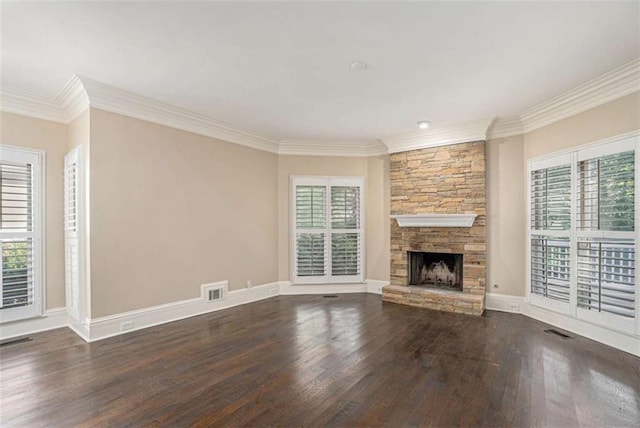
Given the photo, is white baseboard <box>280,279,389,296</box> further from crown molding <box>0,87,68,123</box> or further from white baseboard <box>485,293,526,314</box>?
crown molding <box>0,87,68,123</box>

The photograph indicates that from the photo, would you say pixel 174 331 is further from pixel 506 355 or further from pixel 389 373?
pixel 506 355

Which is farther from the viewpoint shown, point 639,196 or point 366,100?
point 366,100

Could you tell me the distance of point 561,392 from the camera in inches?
102

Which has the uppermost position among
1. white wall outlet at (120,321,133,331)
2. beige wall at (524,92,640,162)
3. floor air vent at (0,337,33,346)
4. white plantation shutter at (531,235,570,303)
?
beige wall at (524,92,640,162)

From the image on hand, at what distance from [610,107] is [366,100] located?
8.87 feet

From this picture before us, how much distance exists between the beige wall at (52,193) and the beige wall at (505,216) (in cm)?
616

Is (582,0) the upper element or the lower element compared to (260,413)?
upper

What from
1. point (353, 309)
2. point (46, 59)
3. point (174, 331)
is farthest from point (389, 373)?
point (46, 59)

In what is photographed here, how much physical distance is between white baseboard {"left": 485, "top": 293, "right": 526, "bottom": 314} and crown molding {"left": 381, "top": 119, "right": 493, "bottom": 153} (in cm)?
246

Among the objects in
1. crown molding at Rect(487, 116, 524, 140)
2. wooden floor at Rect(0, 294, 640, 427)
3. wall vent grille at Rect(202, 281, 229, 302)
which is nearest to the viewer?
wooden floor at Rect(0, 294, 640, 427)

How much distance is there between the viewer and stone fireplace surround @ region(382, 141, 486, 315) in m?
5.01

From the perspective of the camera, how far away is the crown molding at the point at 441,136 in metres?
A: 4.94

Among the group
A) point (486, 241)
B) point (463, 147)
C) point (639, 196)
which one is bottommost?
point (486, 241)

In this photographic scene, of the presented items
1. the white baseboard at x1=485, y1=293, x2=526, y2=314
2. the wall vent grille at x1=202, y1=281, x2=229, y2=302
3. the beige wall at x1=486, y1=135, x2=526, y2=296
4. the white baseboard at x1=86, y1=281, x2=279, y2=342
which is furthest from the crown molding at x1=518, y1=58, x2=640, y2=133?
the wall vent grille at x1=202, y1=281, x2=229, y2=302
